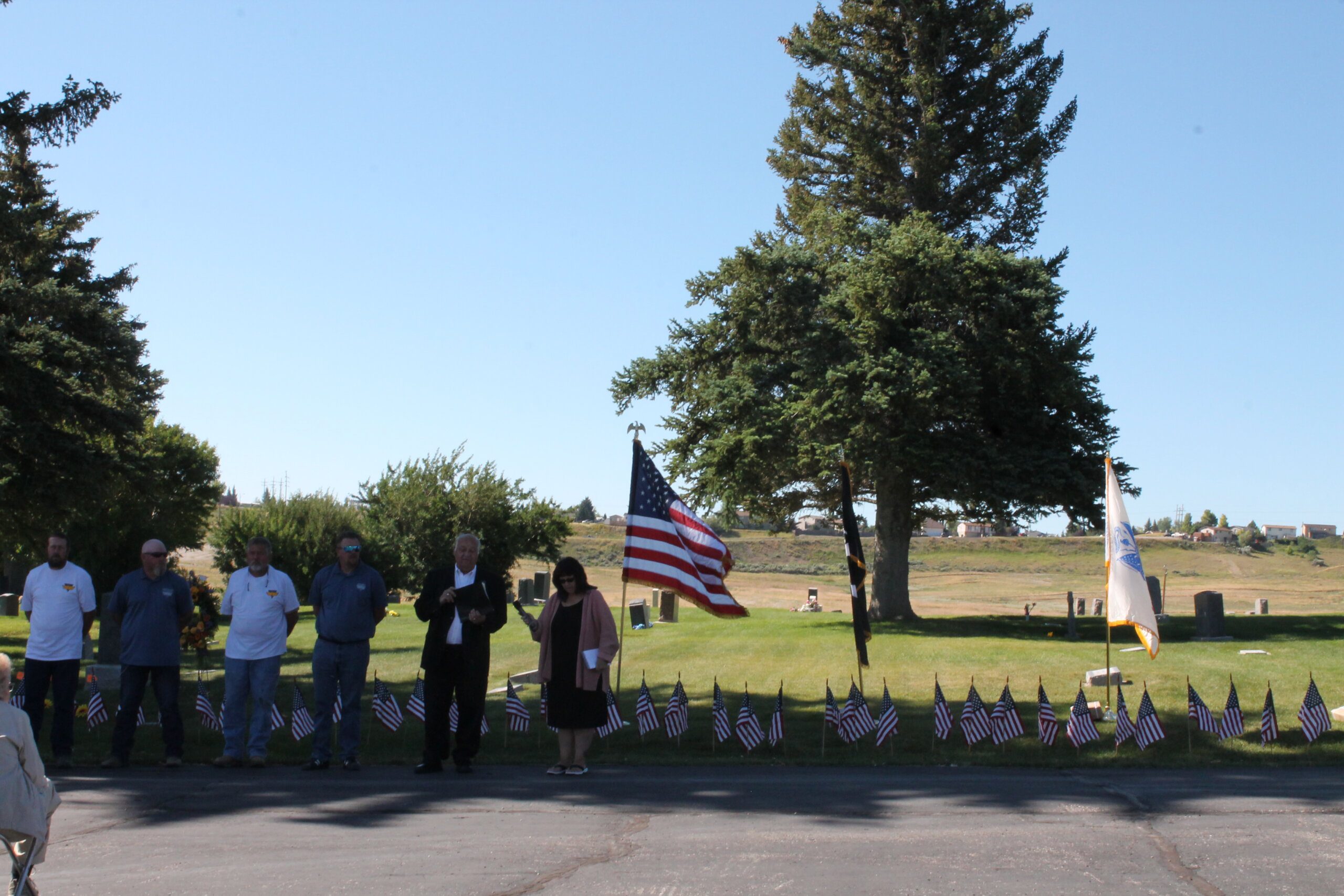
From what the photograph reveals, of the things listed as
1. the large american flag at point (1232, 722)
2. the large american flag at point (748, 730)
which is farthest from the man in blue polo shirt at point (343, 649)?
the large american flag at point (1232, 722)

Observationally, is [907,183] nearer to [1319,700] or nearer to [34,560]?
[1319,700]

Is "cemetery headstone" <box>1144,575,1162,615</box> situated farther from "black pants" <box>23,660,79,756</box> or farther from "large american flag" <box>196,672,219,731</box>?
"black pants" <box>23,660,79,756</box>

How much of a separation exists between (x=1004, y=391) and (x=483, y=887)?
24699 mm

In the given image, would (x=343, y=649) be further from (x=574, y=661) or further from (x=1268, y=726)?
(x=1268, y=726)

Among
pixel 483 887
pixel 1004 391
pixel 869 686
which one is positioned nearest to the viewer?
pixel 483 887

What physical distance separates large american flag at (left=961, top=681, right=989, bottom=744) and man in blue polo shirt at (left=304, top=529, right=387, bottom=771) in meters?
5.60

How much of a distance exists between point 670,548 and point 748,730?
1.93 m

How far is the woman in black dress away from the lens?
9406 mm

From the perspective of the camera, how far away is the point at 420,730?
12.1 m

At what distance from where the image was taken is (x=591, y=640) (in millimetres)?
9461

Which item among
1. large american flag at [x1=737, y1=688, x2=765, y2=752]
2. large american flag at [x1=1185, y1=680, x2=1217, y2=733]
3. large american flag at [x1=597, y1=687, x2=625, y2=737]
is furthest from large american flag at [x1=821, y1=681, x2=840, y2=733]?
large american flag at [x1=1185, y1=680, x2=1217, y2=733]

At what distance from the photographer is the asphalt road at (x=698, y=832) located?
241 inches

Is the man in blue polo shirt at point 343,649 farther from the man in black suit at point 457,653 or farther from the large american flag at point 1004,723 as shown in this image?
the large american flag at point 1004,723

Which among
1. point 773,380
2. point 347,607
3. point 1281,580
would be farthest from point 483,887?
point 1281,580
